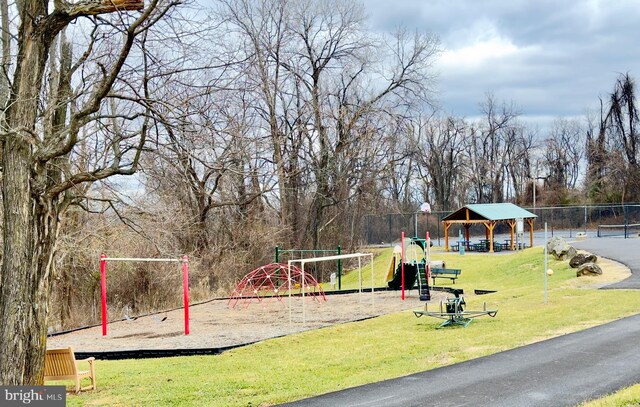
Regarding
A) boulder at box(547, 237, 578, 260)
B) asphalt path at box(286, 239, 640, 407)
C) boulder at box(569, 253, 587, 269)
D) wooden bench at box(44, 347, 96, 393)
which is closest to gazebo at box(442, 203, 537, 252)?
boulder at box(547, 237, 578, 260)

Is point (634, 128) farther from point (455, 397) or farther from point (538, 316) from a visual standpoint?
point (455, 397)

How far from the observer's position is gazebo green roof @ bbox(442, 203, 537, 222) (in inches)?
1514

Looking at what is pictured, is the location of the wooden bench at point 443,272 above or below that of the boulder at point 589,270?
below

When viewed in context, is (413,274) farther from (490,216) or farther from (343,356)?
(343,356)

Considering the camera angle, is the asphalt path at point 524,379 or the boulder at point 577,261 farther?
the boulder at point 577,261

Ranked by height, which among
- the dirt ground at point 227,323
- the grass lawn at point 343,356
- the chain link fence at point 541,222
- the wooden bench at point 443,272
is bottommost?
the dirt ground at point 227,323

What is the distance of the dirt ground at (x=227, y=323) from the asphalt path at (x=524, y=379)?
6.51m

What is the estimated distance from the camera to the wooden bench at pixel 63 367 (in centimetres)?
1114

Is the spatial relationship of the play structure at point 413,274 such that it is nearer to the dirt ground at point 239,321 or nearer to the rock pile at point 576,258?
the dirt ground at point 239,321

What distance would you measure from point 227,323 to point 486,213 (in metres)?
22.0

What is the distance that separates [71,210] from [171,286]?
601 cm

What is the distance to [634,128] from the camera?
192ft

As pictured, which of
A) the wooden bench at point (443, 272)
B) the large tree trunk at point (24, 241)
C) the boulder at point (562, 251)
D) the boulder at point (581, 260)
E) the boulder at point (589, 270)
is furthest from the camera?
the wooden bench at point (443, 272)

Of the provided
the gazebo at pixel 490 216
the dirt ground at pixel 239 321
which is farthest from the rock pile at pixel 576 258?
the gazebo at pixel 490 216
